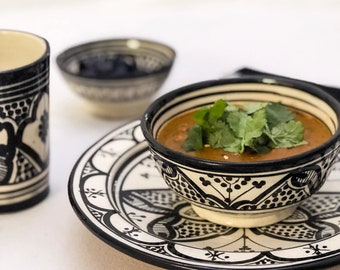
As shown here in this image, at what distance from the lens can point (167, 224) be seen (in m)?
0.75

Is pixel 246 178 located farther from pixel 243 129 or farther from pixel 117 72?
pixel 117 72

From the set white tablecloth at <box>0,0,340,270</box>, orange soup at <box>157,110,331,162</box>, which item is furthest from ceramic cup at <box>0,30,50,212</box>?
orange soup at <box>157,110,331,162</box>

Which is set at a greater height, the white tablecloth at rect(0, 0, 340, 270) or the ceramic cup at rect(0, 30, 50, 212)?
the ceramic cup at rect(0, 30, 50, 212)

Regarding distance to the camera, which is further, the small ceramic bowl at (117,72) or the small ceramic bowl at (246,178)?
the small ceramic bowl at (117,72)

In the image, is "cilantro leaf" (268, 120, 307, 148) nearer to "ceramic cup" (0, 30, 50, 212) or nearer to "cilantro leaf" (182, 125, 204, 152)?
"cilantro leaf" (182, 125, 204, 152)

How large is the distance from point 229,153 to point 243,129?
3 centimetres

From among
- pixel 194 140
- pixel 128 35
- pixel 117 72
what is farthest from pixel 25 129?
Answer: pixel 128 35

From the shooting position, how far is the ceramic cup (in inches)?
29.8

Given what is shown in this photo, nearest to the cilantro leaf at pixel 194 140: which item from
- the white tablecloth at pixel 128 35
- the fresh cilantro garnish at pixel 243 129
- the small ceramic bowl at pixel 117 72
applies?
the fresh cilantro garnish at pixel 243 129

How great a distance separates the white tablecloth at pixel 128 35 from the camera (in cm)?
74

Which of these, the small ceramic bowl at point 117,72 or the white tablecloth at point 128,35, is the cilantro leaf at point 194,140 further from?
the small ceramic bowl at point 117,72

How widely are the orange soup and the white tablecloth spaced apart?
124mm

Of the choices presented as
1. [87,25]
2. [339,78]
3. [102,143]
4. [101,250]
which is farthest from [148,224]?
[87,25]

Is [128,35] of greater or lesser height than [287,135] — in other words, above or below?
below
